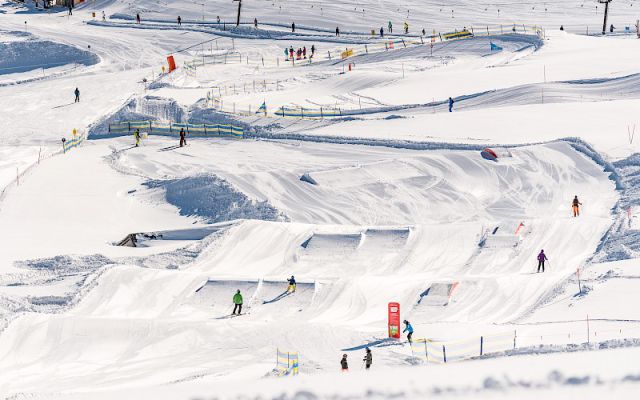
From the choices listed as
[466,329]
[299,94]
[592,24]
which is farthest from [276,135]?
[592,24]

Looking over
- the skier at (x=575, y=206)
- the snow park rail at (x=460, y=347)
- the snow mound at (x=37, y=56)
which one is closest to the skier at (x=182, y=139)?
the skier at (x=575, y=206)

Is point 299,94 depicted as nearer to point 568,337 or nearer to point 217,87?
point 217,87

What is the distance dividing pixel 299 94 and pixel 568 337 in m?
38.9

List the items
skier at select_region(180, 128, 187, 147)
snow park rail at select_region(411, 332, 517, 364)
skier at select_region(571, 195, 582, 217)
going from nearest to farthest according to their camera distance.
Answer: snow park rail at select_region(411, 332, 517, 364) < skier at select_region(571, 195, 582, 217) < skier at select_region(180, 128, 187, 147)

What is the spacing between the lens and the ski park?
71.9 feet

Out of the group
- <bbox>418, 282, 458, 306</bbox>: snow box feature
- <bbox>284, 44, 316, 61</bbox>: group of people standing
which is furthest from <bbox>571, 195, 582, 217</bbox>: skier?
<bbox>284, 44, 316, 61</bbox>: group of people standing

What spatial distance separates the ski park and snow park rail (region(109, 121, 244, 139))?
15cm

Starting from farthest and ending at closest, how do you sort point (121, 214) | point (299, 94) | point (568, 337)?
point (299, 94) < point (121, 214) < point (568, 337)

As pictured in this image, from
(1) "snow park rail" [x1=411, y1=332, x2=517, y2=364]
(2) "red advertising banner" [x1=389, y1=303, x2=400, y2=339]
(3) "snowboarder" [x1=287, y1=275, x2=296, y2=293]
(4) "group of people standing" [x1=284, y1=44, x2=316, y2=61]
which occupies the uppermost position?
(4) "group of people standing" [x1=284, y1=44, x2=316, y2=61]

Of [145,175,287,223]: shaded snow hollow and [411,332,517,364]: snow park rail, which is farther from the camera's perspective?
[145,175,287,223]: shaded snow hollow

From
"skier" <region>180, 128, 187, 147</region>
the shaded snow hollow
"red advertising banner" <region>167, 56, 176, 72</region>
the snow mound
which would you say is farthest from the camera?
the snow mound

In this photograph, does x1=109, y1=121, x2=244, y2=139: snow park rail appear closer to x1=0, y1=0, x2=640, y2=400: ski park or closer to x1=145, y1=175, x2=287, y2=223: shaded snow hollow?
x1=0, y1=0, x2=640, y2=400: ski park

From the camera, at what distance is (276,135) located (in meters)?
50.5

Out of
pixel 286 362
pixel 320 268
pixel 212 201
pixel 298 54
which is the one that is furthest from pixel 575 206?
pixel 298 54
